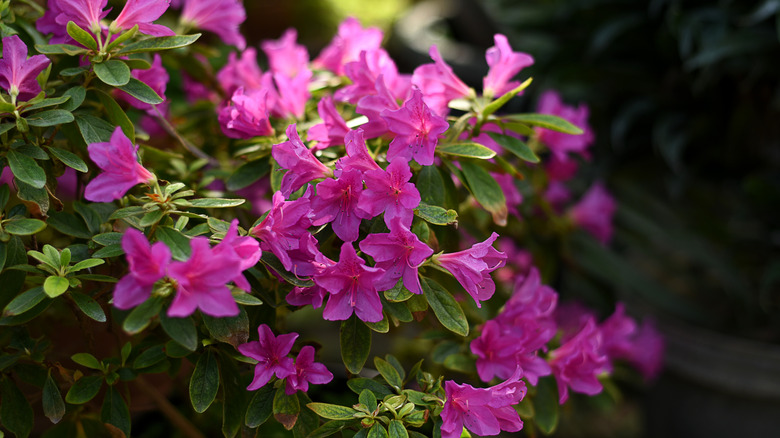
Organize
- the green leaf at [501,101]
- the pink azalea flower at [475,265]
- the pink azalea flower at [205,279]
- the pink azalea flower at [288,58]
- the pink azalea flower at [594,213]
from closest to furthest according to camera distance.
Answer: the pink azalea flower at [205,279]
the pink azalea flower at [475,265]
the green leaf at [501,101]
the pink azalea flower at [288,58]
the pink azalea flower at [594,213]

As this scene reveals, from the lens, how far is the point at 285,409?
2.07 feet

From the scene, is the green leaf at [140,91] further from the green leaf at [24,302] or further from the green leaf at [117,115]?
the green leaf at [24,302]

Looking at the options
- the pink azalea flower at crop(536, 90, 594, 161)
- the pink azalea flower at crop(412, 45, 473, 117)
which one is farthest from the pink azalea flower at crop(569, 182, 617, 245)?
the pink azalea flower at crop(412, 45, 473, 117)

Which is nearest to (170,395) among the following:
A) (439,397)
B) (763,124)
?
(439,397)

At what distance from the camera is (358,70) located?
0.74 meters

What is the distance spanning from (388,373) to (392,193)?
0.60 ft

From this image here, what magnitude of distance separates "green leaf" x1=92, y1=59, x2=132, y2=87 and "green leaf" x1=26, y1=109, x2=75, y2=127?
5 centimetres

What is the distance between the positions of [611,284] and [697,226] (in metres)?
0.34

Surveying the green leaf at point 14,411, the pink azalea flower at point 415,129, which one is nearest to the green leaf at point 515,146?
the pink azalea flower at point 415,129

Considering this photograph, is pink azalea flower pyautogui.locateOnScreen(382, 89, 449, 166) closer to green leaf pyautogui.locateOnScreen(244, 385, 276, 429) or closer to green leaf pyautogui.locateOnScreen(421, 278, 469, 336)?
green leaf pyautogui.locateOnScreen(421, 278, 469, 336)

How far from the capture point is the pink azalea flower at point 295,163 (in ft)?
2.06

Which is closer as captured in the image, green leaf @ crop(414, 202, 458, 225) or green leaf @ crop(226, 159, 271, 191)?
green leaf @ crop(414, 202, 458, 225)

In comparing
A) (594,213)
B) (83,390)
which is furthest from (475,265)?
(594,213)

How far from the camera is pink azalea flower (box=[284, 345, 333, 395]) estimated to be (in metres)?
0.64
